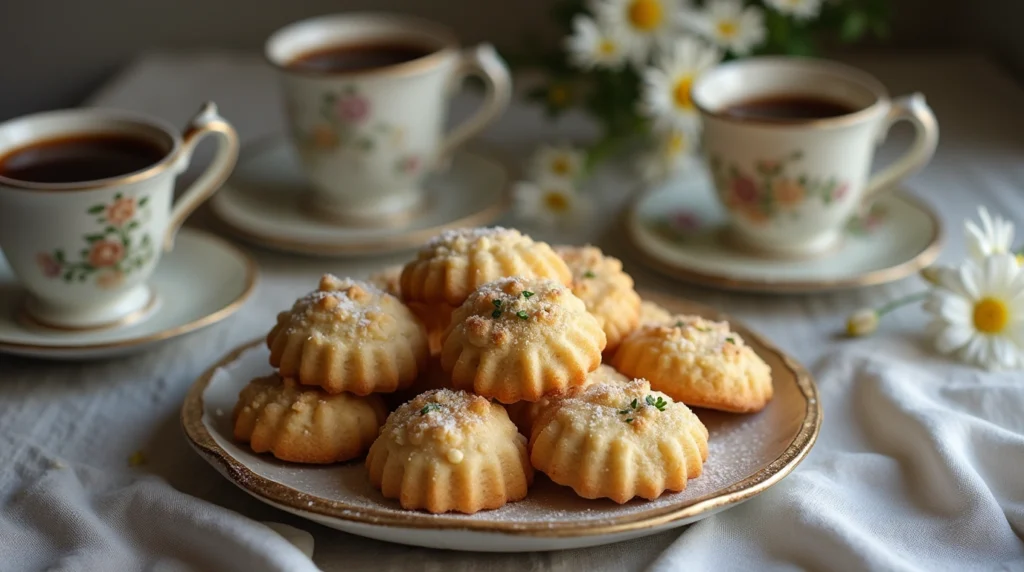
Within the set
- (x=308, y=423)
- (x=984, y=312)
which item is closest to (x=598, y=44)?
(x=984, y=312)

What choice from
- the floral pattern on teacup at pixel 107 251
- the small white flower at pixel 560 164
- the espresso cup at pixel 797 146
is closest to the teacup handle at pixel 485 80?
the small white flower at pixel 560 164

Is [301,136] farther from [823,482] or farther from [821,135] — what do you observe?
[823,482]

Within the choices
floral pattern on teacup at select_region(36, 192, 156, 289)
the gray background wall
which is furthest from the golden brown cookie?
the gray background wall

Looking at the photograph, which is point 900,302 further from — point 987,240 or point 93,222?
point 93,222

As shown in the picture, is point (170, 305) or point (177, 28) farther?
point (177, 28)

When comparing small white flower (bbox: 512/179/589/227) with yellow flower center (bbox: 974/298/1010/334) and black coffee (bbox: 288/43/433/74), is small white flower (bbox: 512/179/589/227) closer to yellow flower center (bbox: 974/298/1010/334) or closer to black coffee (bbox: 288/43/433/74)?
black coffee (bbox: 288/43/433/74)

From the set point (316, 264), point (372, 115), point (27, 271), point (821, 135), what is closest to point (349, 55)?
point (372, 115)
